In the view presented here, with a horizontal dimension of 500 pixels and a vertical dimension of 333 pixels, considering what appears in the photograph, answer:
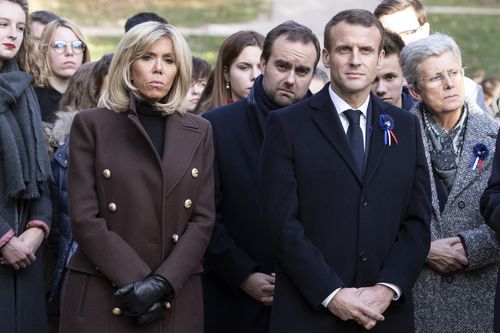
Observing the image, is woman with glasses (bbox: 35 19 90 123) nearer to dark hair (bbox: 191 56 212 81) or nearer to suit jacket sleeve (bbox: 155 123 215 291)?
dark hair (bbox: 191 56 212 81)

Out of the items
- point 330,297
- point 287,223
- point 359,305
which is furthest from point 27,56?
point 359,305

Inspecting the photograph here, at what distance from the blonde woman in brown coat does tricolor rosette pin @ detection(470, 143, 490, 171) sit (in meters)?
1.58

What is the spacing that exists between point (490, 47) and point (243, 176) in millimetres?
14203

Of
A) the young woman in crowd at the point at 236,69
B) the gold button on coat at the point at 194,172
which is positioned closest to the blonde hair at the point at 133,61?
the gold button on coat at the point at 194,172

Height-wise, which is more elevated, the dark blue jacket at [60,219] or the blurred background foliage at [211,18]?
the dark blue jacket at [60,219]

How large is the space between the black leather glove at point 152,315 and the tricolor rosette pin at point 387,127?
1402 mm

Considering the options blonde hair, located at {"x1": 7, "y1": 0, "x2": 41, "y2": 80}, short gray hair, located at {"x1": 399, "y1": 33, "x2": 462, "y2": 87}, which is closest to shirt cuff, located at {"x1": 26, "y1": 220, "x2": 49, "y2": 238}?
blonde hair, located at {"x1": 7, "y1": 0, "x2": 41, "y2": 80}

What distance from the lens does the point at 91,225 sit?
5121 millimetres

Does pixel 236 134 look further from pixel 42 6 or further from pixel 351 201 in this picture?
pixel 42 6

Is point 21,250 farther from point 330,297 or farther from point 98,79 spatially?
point 330,297

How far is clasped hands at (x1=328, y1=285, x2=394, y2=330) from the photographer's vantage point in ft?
16.3

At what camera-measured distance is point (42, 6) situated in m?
21.3

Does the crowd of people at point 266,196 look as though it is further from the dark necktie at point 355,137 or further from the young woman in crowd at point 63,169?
the young woman in crowd at point 63,169

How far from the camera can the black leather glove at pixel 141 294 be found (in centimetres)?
494
